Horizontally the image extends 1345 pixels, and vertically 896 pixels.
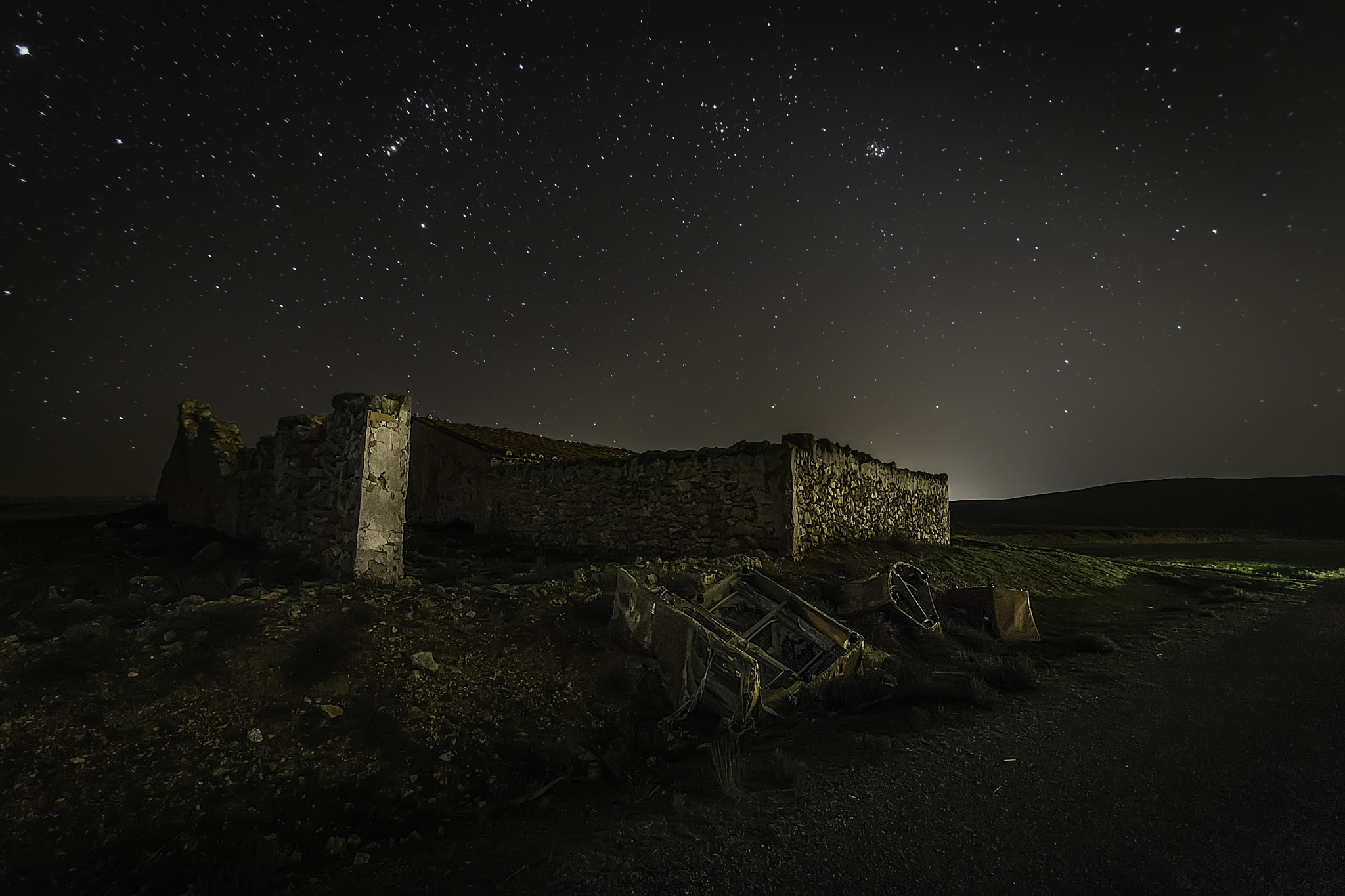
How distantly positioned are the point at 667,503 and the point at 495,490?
5.99 meters

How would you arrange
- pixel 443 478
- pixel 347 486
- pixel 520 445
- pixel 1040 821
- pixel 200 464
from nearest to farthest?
1. pixel 1040 821
2. pixel 347 486
3. pixel 200 464
4. pixel 443 478
5. pixel 520 445

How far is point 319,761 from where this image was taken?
4.38m

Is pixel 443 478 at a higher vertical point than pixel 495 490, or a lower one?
higher

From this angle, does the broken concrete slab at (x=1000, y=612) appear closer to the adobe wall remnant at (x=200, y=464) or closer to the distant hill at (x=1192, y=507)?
the adobe wall remnant at (x=200, y=464)

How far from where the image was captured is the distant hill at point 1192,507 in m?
48.4

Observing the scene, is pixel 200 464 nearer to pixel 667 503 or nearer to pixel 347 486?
pixel 347 486

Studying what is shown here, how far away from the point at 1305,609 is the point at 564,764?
15.9 metres

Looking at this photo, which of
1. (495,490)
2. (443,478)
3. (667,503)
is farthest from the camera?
(443,478)

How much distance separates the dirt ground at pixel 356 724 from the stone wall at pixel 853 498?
415 centimetres

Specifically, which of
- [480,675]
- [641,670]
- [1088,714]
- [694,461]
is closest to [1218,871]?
[1088,714]

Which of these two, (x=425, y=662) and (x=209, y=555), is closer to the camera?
(x=425, y=662)

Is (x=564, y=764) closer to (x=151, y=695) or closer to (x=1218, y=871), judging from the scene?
(x=151, y=695)

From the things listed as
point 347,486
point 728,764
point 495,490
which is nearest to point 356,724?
point 728,764

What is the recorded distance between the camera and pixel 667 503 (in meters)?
12.6
